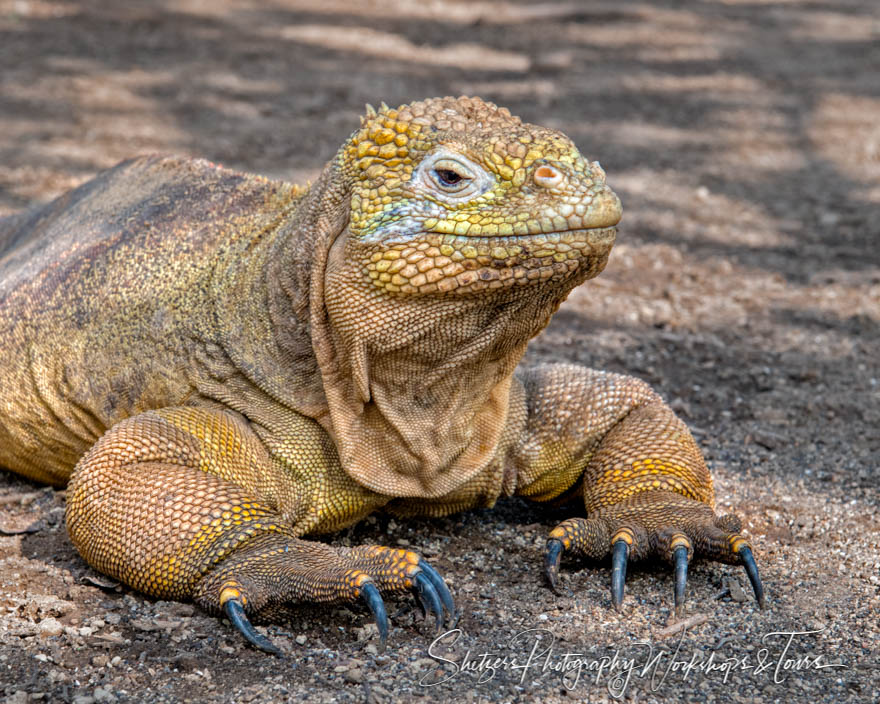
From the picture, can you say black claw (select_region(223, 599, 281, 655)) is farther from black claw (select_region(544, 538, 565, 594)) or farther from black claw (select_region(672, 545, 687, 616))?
black claw (select_region(672, 545, 687, 616))

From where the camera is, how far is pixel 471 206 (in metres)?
3.98

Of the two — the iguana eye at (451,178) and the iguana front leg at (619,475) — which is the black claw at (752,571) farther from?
the iguana eye at (451,178)

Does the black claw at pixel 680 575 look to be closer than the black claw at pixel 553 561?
Yes

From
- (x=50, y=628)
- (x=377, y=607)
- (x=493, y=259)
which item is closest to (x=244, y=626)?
(x=377, y=607)

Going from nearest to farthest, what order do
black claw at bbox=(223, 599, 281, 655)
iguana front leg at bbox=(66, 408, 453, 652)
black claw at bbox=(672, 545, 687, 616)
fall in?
1. black claw at bbox=(223, 599, 281, 655)
2. iguana front leg at bbox=(66, 408, 453, 652)
3. black claw at bbox=(672, 545, 687, 616)

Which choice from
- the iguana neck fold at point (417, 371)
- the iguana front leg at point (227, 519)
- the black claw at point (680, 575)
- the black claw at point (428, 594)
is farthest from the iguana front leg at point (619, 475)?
the iguana front leg at point (227, 519)

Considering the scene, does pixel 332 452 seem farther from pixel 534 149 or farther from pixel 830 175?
pixel 830 175

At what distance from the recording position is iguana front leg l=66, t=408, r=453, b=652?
3.96m

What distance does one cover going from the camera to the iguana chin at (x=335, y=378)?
13.1ft

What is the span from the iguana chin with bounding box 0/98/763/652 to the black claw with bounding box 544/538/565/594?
0.6 inches

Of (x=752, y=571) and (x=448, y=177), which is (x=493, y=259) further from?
(x=752, y=571)

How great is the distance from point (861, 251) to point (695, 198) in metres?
1.82

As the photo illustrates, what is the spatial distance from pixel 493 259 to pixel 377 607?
1.27 meters

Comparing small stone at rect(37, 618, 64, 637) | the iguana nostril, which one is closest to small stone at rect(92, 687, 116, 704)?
small stone at rect(37, 618, 64, 637)
